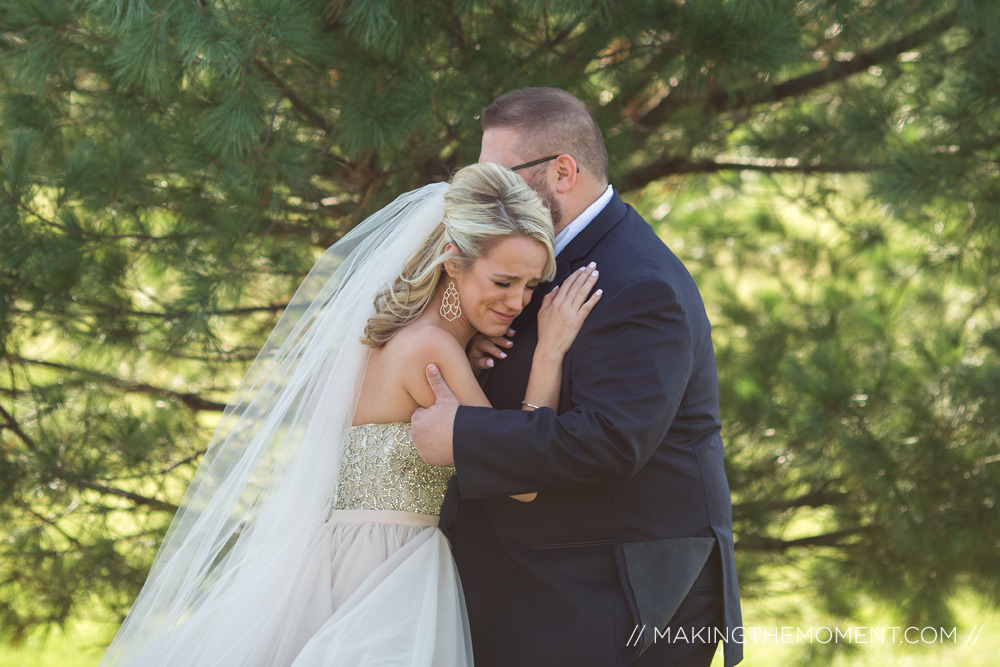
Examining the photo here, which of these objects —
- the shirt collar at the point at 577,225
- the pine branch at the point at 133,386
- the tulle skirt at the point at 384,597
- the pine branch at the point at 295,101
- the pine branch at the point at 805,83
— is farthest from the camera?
the pine branch at the point at 805,83

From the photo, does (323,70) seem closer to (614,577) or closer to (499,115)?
(499,115)

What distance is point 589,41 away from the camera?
128 inches

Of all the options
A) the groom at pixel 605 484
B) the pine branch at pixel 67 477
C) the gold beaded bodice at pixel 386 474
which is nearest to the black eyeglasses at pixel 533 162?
the groom at pixel 605 484

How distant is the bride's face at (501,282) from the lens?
232 centimetres

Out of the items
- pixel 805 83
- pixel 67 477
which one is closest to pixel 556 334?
pixel 67 477

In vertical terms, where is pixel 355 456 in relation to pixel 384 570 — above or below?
above

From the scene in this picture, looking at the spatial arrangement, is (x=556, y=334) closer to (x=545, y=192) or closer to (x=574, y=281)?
(x=574, y=281)

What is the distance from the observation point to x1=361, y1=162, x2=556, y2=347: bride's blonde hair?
7.63 feet

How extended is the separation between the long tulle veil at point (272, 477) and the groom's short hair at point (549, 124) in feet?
0.93

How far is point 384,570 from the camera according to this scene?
232 cm

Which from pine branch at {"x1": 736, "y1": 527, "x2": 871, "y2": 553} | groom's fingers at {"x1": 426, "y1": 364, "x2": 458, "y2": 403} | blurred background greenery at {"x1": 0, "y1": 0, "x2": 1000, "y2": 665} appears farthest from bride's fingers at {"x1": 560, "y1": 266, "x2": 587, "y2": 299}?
pine branch at {"x1": 736, "y1": 527, "x2": 871, "y2": 553}

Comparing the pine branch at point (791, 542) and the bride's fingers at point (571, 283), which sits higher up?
the bride's fingers at point (571, 283)

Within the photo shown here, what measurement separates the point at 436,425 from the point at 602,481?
43 cm

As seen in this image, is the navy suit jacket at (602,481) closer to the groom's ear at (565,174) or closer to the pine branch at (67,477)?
the groom's ear at (565,174)
